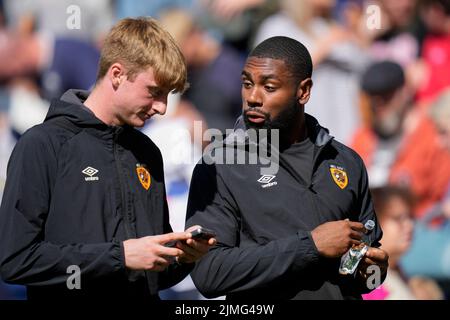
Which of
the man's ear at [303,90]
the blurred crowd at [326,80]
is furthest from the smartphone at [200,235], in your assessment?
the blurred crowd at [326,80]

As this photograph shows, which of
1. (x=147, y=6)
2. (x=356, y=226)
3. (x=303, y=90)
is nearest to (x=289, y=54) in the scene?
(x=303, y=90)

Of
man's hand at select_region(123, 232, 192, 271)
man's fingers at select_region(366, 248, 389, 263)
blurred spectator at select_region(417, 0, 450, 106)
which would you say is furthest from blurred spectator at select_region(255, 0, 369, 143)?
man's hand at select_region(123, 232, 192, 271)

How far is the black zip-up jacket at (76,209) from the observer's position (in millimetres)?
3207

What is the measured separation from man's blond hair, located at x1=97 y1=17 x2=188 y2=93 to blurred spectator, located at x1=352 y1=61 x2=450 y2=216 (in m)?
3.84

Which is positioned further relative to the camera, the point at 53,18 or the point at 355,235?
the point at 53,18

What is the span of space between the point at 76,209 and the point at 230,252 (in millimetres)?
640

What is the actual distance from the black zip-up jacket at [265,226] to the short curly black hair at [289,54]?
0.34 m

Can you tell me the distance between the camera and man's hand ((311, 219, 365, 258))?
348 cm

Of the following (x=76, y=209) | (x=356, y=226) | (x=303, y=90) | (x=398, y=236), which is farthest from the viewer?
(x=398, y=236)

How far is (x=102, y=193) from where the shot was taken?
133 inches

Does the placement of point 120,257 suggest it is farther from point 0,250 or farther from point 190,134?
point 190,134

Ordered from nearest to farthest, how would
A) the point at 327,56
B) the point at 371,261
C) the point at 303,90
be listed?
the point at 371,261 → the point at 303,90 → the point at 327,56

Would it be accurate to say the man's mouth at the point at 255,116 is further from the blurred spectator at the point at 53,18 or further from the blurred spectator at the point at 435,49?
the blurred spectator at the point at 435,49

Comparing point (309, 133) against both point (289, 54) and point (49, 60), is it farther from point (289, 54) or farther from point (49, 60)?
point (49, 60)
